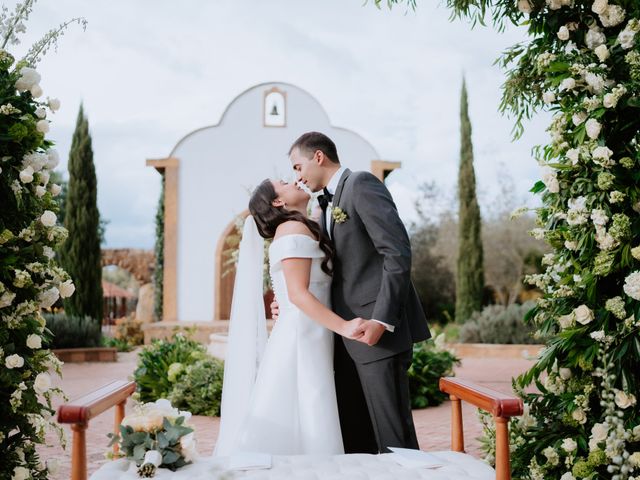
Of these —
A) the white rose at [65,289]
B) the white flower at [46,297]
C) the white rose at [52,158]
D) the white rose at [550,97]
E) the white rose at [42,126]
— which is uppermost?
the white rose at [550,97]

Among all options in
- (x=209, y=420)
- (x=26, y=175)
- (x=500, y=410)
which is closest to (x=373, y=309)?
(x=500, y=410)

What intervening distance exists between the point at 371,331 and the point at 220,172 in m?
12.9

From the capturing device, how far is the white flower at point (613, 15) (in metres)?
3.29

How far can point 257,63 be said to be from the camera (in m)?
16.8

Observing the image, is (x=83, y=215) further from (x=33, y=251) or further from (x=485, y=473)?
(x=485, y=473)

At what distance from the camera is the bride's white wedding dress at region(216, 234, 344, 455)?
334cm

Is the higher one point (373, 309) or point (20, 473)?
point (373, 309)

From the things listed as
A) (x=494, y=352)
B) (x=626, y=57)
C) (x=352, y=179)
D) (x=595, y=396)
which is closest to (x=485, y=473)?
(x=595, y=396)

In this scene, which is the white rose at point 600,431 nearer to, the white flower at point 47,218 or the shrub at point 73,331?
the white flower at point 47,218

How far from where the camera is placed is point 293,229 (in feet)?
11.2

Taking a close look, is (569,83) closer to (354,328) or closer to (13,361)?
(354,328)

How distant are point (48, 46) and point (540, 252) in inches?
750

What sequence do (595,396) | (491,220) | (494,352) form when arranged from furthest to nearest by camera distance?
(491,220) → (494,352) → (595,396)

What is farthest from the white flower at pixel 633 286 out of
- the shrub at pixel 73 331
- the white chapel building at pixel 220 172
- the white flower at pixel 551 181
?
the shrub at pixel 73 331
